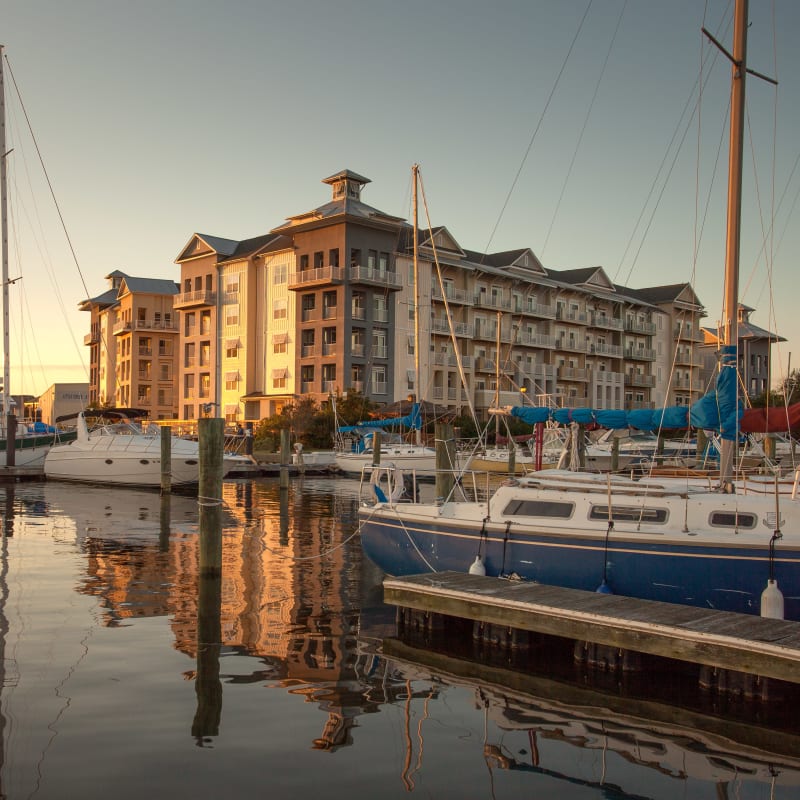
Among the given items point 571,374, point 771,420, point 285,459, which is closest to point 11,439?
point 285,459

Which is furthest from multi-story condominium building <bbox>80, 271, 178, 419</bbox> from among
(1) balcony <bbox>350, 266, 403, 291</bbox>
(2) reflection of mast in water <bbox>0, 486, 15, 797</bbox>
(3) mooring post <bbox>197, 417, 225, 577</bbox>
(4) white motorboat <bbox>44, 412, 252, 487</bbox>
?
(3) mooring post <bbox>197, 417, 225, 577</bbox>

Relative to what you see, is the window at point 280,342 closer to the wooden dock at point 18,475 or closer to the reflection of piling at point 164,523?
the wooden dock at point 18,475

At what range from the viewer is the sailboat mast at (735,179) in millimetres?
16984

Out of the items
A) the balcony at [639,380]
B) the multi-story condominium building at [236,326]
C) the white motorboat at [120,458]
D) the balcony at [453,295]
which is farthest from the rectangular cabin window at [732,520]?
the balcony at [639,380]

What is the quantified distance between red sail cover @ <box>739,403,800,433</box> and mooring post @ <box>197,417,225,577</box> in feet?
30.6

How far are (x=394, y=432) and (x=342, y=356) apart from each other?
8.86 meters

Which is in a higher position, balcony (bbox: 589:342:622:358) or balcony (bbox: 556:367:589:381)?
balcony (bbox: 589:342:622:358)

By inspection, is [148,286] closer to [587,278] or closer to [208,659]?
[587,278]

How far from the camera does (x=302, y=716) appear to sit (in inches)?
390

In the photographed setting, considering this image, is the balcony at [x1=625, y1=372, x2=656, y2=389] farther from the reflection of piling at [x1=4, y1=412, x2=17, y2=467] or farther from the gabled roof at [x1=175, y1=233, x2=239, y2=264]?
the reflection of piling at [x1=4, y1=412, x2=17, y2=467]

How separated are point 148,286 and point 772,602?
3329 inches

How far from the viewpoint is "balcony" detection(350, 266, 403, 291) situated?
64.1 meters

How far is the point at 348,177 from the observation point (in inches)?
2628

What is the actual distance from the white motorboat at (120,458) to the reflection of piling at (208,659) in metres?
22.8
